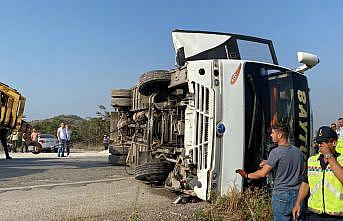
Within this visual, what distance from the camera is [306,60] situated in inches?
328

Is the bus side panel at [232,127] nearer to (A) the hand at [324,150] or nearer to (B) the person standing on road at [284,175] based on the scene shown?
(B) the person standing on road at [284,175]

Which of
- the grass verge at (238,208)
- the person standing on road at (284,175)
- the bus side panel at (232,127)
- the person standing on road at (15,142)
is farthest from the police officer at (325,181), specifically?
the person standing on road at (15,142)

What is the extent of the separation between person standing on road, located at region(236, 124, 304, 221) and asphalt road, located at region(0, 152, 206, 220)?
1.69m

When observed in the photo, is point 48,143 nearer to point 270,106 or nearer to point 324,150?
point 270,106

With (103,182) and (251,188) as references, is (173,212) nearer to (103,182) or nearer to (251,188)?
(251,188)

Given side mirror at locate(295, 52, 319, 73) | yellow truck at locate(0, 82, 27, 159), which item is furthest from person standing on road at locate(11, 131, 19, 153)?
side mirror at locate(295, 52, 319, 73)

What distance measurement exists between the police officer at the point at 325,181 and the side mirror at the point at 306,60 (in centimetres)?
415

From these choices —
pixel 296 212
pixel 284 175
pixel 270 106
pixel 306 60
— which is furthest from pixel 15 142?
A: pixel 296 212

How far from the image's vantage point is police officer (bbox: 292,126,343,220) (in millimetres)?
4145

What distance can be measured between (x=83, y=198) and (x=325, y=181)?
5006 millimetres

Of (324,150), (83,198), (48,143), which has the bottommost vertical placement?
(83,198)

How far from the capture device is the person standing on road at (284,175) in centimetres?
487

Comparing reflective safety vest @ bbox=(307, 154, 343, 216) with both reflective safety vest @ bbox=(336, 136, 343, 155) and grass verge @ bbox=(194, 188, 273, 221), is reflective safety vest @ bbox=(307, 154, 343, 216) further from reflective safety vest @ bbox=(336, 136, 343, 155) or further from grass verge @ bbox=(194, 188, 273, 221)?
grass verge @ bbox=(194, 188, 273, 221)

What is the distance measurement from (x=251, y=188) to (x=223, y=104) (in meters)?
1.39
